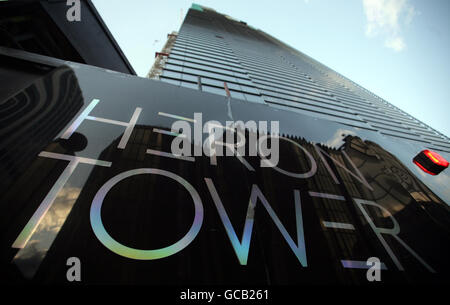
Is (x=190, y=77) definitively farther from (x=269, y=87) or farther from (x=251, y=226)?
(x=251, y=226)

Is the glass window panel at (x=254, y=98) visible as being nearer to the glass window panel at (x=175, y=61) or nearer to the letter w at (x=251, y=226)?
the glass window panel at (x=175, y=61)

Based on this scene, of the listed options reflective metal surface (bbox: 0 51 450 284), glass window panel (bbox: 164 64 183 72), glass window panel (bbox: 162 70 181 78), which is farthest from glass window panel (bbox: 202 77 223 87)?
reflective metal surface (bbox: 0 51 450 284)

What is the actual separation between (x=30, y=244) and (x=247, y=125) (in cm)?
417

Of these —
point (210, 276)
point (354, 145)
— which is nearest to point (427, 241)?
point (354, 145)

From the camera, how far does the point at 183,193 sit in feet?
8.61

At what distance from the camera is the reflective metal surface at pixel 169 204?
1.86 metres

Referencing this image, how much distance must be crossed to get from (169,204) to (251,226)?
1.14 meters

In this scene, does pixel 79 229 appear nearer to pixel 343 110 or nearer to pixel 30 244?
pixel 30 244
